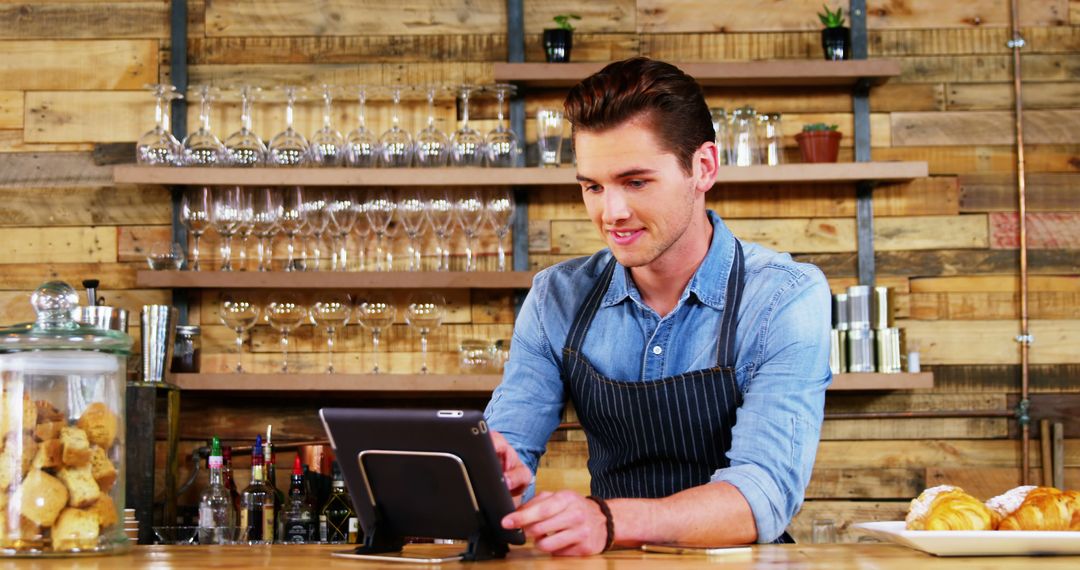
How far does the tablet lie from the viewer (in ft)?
5.33

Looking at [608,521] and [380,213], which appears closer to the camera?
[608,521]

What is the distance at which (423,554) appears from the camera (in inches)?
69.3

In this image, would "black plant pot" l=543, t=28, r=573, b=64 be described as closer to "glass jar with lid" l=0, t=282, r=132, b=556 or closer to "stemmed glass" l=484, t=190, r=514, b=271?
"stemmed glass" l=484, t=190, r=514, b=271

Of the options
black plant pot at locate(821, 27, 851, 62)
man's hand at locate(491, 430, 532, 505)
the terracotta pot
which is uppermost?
black plant pot at locate(821, 27, 851, 62)

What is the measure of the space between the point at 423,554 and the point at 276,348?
7.76 ft

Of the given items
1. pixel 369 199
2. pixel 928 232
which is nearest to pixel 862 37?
pixel 928 232

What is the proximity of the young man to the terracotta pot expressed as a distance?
5.13 ft

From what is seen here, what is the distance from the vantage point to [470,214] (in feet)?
Result: 12.8

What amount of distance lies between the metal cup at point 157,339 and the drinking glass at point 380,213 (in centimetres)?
62

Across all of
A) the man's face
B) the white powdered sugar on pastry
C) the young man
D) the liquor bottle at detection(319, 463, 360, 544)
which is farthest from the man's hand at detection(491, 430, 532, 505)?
the liquor bottle at detection(319, 463, 360, 544)

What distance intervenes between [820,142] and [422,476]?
8.05 feet

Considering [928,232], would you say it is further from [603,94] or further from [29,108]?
[29,108]

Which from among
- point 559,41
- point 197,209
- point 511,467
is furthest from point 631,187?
point 197,209

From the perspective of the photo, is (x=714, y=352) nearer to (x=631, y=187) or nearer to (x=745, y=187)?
(x=631, y=187)
